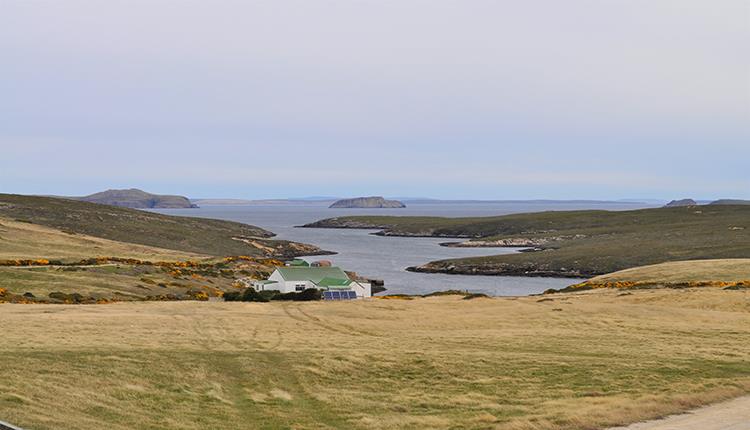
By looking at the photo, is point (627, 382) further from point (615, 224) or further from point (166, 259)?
point (615, 224)

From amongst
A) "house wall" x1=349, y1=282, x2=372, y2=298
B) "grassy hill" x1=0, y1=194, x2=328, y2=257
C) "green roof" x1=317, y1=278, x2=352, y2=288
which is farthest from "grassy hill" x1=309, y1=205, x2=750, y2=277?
"green roof" x1=317, y1=278, x2=352, y2=288

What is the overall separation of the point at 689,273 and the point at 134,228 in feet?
332

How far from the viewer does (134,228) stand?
14675 centimetres

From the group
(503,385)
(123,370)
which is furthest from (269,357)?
(503,385)

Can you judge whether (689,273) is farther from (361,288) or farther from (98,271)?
(98,271)

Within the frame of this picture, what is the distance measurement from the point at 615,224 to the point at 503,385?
16880 cm

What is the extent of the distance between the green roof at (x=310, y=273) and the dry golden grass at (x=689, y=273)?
109 ft

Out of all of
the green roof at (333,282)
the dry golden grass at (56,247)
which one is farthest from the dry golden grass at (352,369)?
the dry golden grass at (56,247)

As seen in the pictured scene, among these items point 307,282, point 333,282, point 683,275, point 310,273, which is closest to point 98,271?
point 307,282

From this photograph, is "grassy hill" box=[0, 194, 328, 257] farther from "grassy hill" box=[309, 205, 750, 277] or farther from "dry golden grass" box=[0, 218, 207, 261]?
"grassy hill" box=[309, 205, 750, 277]

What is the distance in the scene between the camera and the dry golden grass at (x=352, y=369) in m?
22.4

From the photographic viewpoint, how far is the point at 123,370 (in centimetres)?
2692

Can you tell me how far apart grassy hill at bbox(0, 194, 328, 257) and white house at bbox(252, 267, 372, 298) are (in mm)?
61199

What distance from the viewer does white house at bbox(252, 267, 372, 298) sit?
2982 inches
